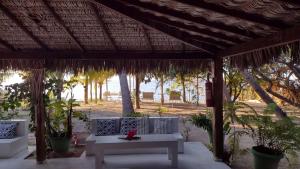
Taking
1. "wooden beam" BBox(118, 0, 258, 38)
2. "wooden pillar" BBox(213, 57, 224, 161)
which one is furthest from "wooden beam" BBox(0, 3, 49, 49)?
"wooden pillar" BBox(213, 57, 224, 161)

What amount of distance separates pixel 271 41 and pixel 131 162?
3733 mm

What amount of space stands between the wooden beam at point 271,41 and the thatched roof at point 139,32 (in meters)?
0.01

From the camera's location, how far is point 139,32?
5.42m

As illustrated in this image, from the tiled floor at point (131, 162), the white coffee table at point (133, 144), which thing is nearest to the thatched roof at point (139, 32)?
the white coffee table at point (133, 144)

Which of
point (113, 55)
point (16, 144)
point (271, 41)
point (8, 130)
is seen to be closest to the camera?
point (271, 41)

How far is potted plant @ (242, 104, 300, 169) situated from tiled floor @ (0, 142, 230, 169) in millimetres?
690

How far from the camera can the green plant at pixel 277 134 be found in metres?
5.53

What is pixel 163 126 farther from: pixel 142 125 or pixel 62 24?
pixel 62 24

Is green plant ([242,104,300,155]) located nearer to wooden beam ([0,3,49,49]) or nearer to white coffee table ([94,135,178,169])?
white coffee table ([94,135,178,169])

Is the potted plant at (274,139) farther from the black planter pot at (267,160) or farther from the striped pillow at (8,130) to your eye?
the striped pillow at (8,130)

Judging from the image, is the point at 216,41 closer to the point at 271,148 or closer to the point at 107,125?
the point at 271,148

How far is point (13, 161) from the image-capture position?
20.6 ft

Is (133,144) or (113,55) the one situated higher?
(113,55)

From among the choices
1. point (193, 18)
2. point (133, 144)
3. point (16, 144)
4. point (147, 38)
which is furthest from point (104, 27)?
point (16, 144)
